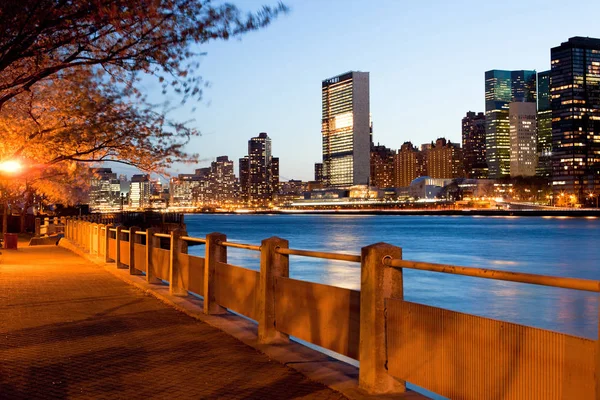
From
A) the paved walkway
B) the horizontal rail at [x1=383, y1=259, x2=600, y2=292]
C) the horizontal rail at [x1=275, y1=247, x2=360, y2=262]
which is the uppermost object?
the horizontal rail at [x1=383, y1=259, x2=600, y2=292]

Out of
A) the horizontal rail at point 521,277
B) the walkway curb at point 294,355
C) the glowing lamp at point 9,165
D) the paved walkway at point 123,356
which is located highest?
the glowing lamp at point 9,165

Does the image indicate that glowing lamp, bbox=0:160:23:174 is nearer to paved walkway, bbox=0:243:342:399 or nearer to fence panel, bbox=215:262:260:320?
paved walkway, bbox=0:243:342:399

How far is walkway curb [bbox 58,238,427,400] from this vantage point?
655cm

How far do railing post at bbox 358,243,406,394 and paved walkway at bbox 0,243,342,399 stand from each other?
49cm

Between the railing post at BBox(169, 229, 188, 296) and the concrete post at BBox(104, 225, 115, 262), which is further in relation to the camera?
the concrete post at BBox(104, 225, 115, 262)

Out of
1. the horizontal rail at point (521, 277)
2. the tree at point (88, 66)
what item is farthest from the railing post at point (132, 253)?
the horizontal rail at point (521, 277)

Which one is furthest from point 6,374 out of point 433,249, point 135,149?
point 433,249

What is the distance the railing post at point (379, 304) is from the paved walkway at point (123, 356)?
0.49 m

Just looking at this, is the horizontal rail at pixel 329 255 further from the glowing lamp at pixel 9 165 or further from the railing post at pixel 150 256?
the glowing lamp at pixel 9 165

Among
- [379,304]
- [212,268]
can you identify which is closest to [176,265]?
[212,268]

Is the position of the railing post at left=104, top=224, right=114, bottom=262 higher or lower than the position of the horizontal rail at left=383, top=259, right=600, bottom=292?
lower

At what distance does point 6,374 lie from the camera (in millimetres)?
7211

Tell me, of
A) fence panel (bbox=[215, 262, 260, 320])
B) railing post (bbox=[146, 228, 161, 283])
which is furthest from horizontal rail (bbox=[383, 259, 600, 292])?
railing post (bbox=[146, 228, 161, 283])

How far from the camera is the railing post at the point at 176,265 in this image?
13.1m
